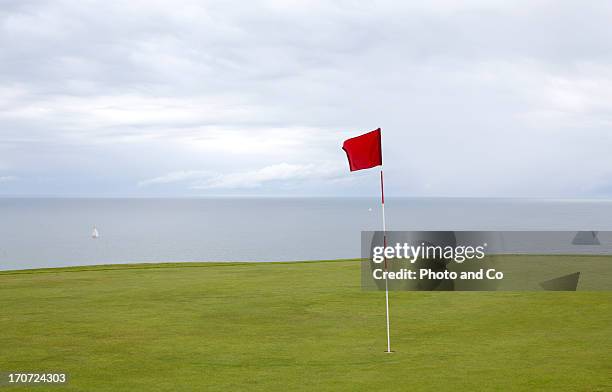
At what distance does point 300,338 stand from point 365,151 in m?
3.61

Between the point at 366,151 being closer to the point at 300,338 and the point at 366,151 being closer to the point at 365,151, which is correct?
the point at 365,151

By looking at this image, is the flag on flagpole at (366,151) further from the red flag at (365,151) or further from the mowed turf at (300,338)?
the mowed turf at (300,338)

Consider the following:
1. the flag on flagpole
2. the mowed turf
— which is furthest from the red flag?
the mowed turf

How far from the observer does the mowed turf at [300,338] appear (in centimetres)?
856

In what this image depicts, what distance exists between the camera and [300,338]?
11.3m

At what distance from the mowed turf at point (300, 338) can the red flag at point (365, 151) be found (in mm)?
3128

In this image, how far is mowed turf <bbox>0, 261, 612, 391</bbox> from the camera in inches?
337

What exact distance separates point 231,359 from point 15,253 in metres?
87.6

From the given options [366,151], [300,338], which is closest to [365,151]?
[366,151]

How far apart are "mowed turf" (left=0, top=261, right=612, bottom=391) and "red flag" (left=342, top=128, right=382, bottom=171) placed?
10.3 feet

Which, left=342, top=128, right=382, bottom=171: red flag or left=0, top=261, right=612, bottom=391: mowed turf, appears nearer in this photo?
left=0, top=261, right=612, bottom=391: mowed turf

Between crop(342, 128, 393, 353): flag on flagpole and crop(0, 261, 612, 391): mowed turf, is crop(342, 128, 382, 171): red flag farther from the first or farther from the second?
crop(0, 261, 612, 391): mowed turf

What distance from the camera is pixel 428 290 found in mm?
17312

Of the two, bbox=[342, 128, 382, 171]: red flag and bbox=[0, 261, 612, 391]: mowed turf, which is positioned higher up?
bbox=[342, 128, 382, 171]: red flag
